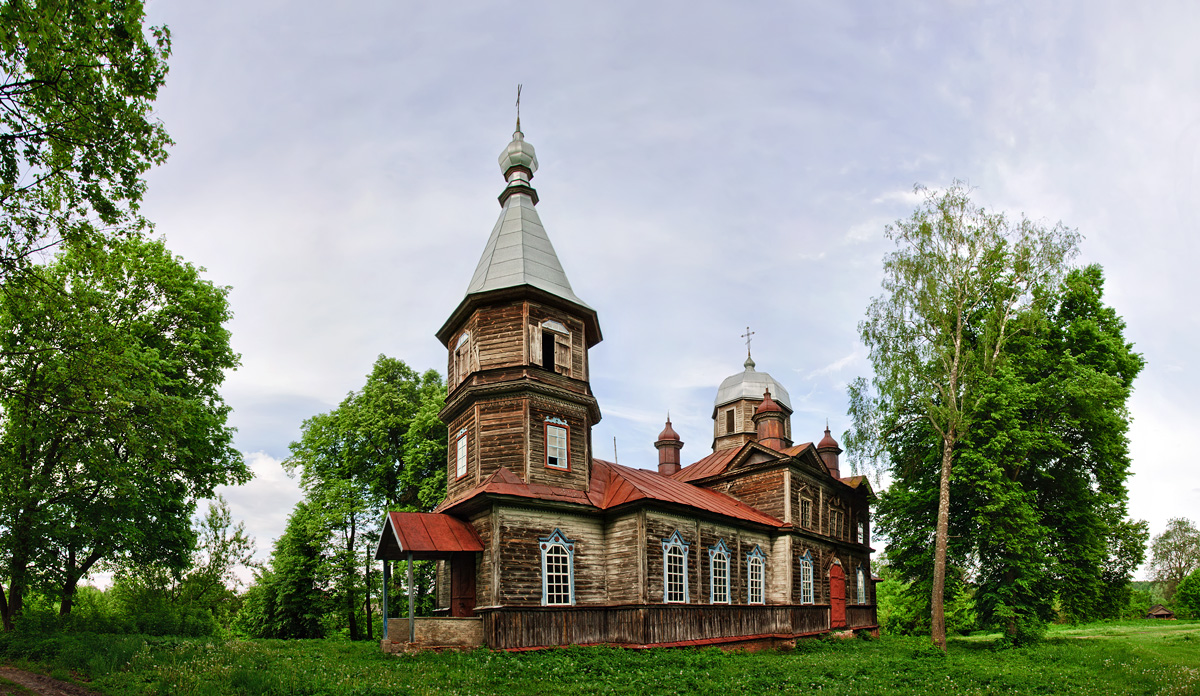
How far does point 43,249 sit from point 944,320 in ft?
71.6

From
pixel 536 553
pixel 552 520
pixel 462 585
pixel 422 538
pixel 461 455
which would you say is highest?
pixel 461 455

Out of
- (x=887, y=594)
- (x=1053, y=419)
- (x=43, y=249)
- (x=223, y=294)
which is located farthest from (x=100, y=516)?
(x=887, y=594)

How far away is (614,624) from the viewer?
17.2 m

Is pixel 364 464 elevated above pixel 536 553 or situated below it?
above

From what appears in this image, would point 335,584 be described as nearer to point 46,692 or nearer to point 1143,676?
point 46,692

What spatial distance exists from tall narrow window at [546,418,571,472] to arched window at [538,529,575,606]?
1.96 meters

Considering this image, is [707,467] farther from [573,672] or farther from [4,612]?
[4,612]

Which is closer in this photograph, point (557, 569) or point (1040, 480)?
point (557, 569)

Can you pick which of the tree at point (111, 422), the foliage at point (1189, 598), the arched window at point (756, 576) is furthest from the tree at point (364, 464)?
the foliage at point (1189, 598)

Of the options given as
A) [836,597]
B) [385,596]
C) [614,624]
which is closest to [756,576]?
[836,597]

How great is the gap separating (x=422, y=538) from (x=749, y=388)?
2184 centimetres

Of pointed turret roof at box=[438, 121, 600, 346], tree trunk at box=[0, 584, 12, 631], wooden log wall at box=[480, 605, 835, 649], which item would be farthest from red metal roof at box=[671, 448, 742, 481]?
tree trunk at box=[0, 584, 12, 631]

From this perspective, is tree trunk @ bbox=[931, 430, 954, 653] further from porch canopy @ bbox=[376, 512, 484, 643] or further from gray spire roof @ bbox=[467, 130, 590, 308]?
porch canopy @ bbox=[376, 512, 484, 643]

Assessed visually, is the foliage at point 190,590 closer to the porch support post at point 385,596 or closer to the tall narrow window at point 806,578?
the porch support post at point 385,596
